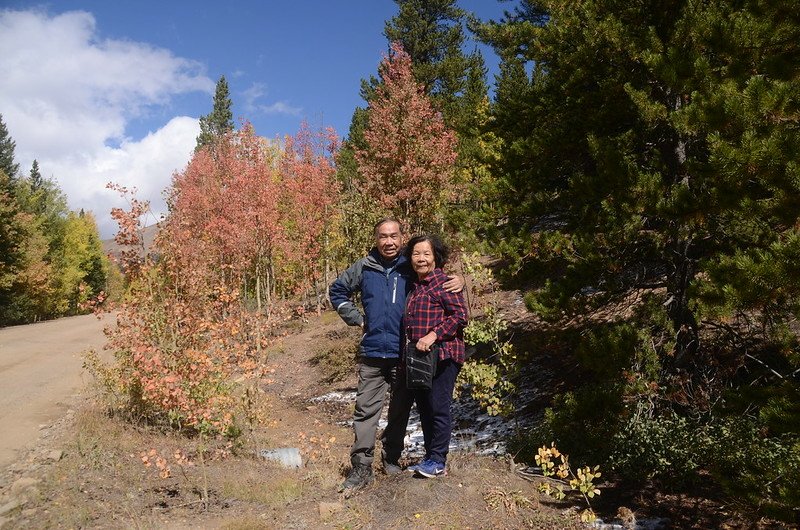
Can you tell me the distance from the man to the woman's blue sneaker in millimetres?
375

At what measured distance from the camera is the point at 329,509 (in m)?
3.81

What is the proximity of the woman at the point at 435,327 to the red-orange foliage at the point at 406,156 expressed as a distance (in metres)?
7.41

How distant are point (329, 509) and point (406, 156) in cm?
862

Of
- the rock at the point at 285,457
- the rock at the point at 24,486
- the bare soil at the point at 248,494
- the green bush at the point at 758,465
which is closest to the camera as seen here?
the green bush at the point at 758,465

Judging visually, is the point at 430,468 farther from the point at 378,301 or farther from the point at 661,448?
the point at 661,448

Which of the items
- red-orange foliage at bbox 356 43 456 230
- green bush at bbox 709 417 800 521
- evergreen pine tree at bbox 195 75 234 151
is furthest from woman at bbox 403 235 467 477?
evergreen pine tree at bbox 195 75 234 151

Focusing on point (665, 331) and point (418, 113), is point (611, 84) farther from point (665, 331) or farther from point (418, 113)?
point (418, 113)

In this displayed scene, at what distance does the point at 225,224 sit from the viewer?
15.0m

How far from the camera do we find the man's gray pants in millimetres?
3973

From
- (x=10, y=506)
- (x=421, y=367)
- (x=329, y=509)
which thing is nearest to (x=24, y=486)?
(x=10, y=506)

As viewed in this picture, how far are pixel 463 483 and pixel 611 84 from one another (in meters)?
4.13

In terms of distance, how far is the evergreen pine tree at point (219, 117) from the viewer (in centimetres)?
4116

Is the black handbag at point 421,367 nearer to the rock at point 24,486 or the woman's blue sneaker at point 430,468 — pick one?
the woman's blue sneaker at point 430,468

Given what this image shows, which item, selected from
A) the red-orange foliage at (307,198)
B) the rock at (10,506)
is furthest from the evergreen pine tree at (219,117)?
the rock at (10,506)
